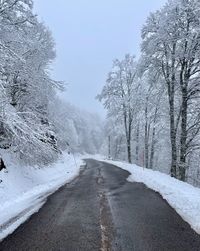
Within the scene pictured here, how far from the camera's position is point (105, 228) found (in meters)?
7.16

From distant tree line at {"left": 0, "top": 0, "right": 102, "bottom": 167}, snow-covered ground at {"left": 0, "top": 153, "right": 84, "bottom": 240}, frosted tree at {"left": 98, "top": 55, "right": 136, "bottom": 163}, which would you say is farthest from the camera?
frosted tree at {"left": 98, "top": 55, "right": 136, "bottom": 163}

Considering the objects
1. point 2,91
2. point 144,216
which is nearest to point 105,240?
point 144,216

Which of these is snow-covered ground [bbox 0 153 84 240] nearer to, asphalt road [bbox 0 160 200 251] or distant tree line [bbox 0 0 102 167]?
asphalt road [bbox 0 160 200 251]

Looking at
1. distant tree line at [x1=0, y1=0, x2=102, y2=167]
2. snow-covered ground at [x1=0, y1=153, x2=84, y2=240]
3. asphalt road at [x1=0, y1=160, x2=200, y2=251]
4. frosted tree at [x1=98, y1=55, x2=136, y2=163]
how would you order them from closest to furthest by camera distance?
asphalt road at [x1=0, y1=160, x2=200, y2=251] → snow-covered ground at [x1=0, y1=153, x2=84, y2=240] → distant tree line at [x1=0, y1=0, x2=102, y2=167] → frosted tree at [x1=98, y1=55, x2=136, y2=163]

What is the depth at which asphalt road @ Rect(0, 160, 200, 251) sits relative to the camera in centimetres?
595

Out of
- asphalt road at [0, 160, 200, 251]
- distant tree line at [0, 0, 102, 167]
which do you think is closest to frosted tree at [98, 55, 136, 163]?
distant tree line at [0, 0, 102, 167]

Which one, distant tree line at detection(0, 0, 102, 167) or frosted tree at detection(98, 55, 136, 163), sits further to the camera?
frosted tree at detection(98, 55, 136, 163)

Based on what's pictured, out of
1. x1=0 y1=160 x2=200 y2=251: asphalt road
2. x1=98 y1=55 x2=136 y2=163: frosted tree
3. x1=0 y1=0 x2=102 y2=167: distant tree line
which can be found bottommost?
x1=0 y1=160 x2=200 y2=251: asphalt road

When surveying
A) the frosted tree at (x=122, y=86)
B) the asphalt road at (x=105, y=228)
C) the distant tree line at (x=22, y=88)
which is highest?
the frosted tree at (x=122, y=86)

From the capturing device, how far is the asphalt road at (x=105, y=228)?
19.5 ft

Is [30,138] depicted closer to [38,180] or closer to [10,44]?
[10,44]

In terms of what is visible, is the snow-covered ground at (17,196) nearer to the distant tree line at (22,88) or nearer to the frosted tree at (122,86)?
the distant tree line at (22,88)

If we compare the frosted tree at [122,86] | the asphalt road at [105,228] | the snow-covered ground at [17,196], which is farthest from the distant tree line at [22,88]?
the frosted tree at [122,86]

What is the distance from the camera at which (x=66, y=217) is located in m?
8.50
